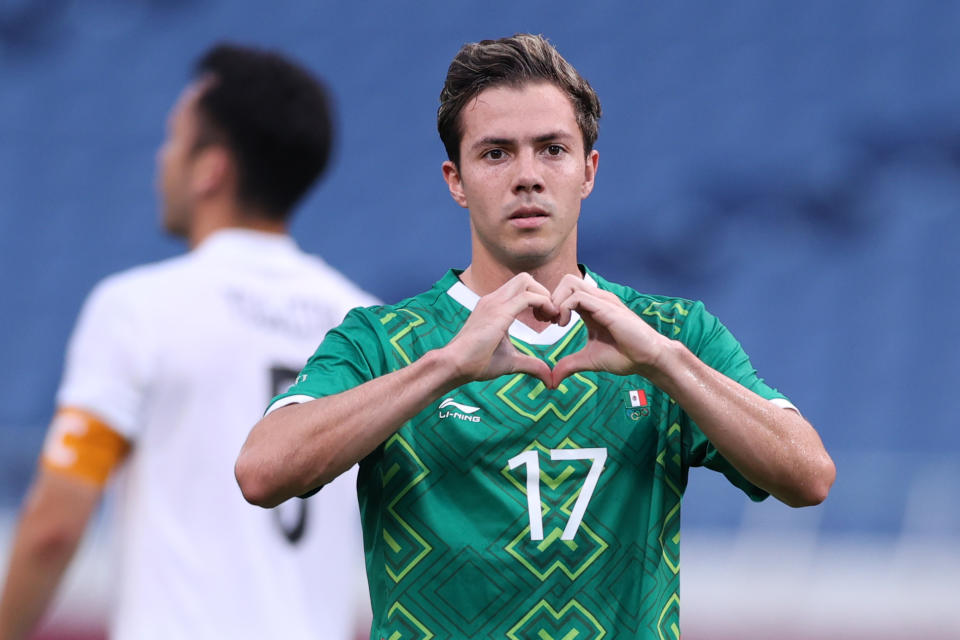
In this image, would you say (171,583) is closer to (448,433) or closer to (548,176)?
(448,433)

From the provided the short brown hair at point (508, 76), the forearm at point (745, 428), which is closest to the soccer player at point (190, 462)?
the short brown hair at point (508, 76)

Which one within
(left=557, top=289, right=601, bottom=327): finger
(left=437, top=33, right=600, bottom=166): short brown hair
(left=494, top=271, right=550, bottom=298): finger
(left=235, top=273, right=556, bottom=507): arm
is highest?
(left=437, top=33, right=600, bottom=166): short brown hair

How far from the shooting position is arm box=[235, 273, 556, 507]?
237 centimetres

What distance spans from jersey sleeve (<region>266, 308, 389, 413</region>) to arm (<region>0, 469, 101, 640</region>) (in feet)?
3.31

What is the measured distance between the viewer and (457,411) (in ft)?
8.64

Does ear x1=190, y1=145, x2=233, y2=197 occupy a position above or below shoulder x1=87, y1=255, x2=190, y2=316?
above

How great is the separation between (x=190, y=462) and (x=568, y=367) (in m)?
1.31

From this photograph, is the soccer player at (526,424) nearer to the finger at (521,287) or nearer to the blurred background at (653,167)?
the finger at (521,287)

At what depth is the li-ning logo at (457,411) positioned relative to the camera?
103 inches

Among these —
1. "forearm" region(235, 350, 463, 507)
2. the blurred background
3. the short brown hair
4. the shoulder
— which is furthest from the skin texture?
the blurred background

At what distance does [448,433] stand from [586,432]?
27cm

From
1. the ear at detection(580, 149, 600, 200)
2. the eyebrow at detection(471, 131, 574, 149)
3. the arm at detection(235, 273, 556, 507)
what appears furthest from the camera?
the ear at detection(580, 149, 600, 200)

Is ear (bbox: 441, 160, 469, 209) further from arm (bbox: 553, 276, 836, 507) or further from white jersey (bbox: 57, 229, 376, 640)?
white jersey (bbox: 57, 229, 376, 640)

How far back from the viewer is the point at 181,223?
12.4ft
